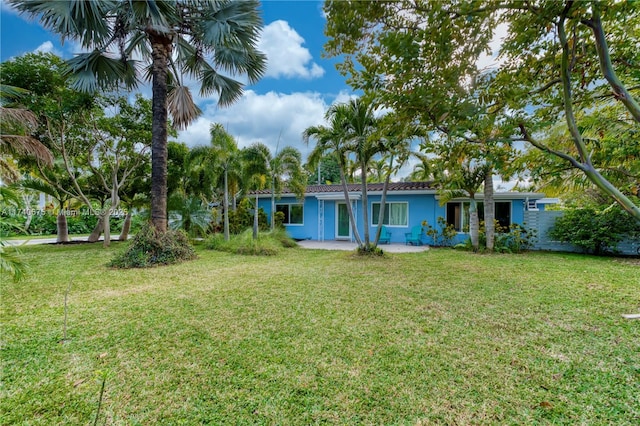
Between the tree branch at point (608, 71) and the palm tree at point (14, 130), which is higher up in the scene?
the palm tree at point (14, 130)

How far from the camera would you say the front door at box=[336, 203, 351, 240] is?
1566 cm

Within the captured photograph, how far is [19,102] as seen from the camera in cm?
930

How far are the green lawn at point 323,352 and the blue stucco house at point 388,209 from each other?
6814mm

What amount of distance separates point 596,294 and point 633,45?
4.59m

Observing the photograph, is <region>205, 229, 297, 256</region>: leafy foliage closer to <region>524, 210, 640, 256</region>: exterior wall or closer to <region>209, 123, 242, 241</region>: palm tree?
<region>209, 123, 242, 241</region>: palm tree

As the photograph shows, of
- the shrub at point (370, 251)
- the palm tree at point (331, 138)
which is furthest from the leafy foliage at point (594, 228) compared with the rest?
the palm tree at point (331, 138)

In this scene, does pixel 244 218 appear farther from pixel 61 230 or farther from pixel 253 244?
pixel 61 230

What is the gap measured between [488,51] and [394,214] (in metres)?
12.0

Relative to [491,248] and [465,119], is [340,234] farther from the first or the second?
[465,119]

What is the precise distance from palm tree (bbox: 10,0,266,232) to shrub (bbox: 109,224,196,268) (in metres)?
0.34

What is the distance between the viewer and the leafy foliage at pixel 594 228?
32.4 feet

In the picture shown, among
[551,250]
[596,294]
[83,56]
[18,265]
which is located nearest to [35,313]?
[18,265]

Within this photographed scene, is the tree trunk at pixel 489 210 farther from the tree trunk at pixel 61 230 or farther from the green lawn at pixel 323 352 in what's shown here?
the tree trunk at pixel 61 230

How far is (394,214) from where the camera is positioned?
1455 cm
